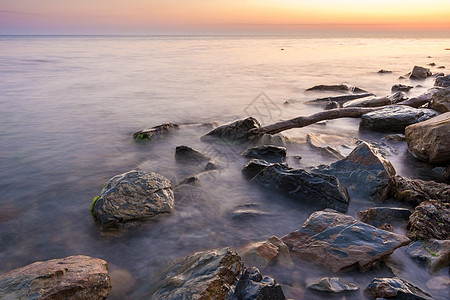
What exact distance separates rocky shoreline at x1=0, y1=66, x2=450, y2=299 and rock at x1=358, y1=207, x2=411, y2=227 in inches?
0.4

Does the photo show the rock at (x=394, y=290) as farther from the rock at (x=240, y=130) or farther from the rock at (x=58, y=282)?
the rock at (x=240, y=130)

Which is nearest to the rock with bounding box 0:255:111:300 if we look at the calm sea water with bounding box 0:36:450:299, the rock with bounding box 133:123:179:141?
the calm sea water with bounding box 0:36:450:299

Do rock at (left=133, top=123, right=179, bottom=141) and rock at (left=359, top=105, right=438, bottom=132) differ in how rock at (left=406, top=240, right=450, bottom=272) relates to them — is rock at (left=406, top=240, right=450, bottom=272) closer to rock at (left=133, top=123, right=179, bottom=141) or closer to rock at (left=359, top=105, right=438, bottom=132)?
rock at (left=359, top=105, right=438, bottom=132)

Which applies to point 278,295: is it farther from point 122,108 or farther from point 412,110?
point 122,108

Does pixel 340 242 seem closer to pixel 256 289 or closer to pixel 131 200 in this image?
pixel 256 289

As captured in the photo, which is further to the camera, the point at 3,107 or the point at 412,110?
the point at 3,107

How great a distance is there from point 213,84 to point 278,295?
12.8m

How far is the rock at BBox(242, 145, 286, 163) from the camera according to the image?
17.3 feet

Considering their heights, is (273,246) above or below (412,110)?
below

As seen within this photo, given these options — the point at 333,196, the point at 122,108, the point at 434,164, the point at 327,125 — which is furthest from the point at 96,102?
the point at 434,164

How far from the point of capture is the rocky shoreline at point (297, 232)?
Answer: 2.27 metres

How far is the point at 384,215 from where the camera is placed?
3.41m

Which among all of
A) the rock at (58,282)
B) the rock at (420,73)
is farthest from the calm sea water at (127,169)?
the rock at (420,73)

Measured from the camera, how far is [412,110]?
6.86 metres
